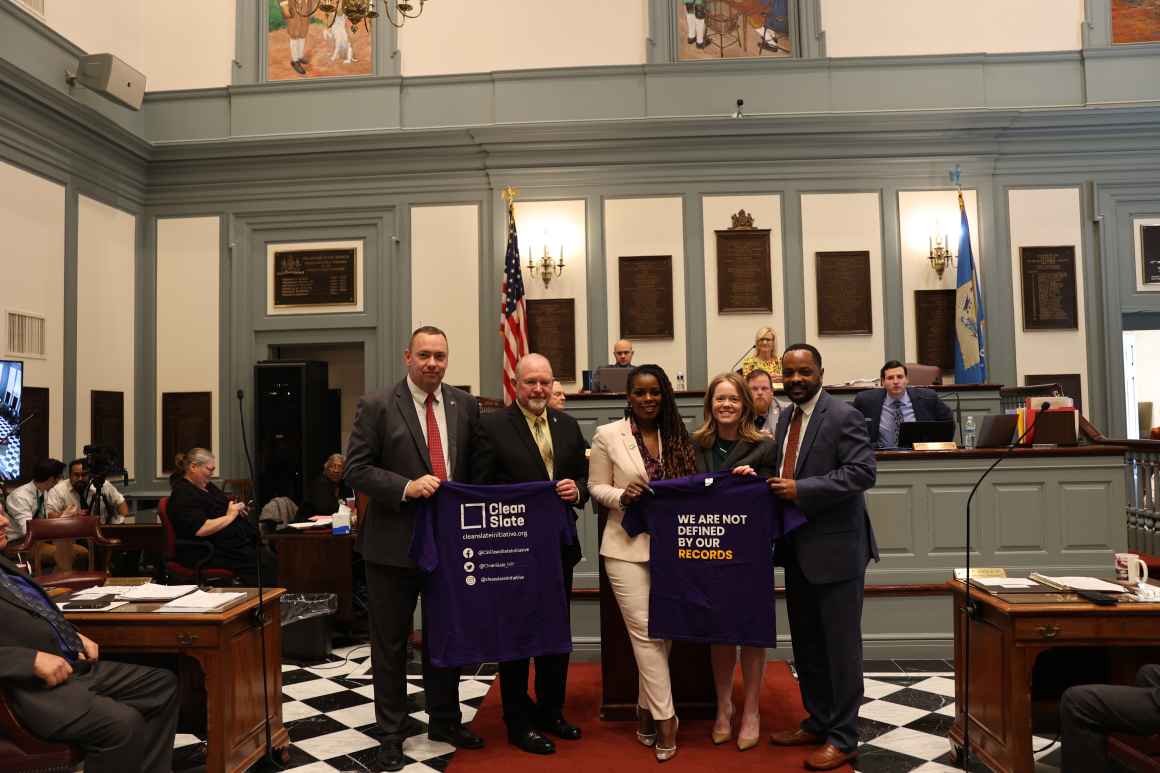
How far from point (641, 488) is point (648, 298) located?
6104 millimetres

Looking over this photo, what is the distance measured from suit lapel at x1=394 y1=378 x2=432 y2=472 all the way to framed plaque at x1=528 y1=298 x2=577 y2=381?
5598 mm

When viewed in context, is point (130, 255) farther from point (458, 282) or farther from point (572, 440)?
point (572, 440)

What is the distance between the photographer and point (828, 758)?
11.4ft

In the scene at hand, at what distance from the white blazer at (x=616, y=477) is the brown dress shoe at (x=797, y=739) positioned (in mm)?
1019

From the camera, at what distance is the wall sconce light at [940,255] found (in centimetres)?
925

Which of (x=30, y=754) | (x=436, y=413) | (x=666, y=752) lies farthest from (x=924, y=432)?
(x=30, y=754)

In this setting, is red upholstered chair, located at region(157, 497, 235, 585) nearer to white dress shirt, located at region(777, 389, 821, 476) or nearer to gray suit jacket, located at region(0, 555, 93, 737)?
gray suit jacket, located at region(0, 555, 93, 737)

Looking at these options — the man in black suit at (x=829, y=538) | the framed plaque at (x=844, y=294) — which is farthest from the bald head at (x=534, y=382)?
the framed plaque at (x=844, y=294)

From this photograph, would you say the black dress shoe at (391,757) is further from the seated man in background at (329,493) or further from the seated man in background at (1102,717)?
the seated man in background at (329,493)

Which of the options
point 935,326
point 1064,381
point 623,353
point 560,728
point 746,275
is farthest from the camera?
point 746,275

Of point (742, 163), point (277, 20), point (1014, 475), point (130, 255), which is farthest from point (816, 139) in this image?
point (130, 255)

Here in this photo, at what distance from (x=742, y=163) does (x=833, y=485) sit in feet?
22.2

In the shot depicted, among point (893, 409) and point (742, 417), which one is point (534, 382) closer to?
point (742, 417)

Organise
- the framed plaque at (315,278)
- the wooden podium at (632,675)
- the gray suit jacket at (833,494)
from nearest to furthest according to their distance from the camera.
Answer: the gray suit jacket at (833,494)
the wooden podium at (632,675)
the framed plaque at (315,278)
